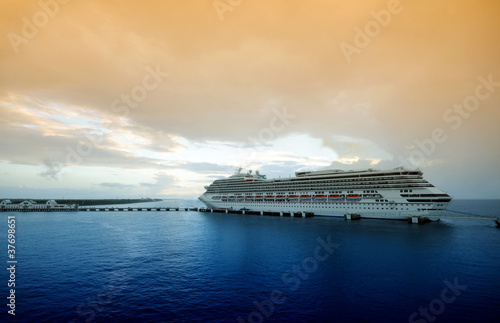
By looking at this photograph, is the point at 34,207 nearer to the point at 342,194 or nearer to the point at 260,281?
the point at 342,194

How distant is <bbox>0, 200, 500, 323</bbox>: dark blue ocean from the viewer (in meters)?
21.3

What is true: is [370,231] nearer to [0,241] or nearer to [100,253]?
[100,253]

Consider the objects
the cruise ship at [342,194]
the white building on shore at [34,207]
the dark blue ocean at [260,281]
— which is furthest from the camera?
the white building on shore at [34,207]

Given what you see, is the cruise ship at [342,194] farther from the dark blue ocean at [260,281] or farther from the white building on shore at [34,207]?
the white building on shore at [34,207]

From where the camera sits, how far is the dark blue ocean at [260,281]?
21281 millimetres

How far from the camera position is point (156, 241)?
5356cm

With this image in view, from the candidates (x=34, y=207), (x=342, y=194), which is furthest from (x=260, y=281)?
(x=34, y=207)

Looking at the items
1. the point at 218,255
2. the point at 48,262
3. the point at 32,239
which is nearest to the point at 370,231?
the point at 218,255

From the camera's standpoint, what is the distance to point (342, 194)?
91.2 meters

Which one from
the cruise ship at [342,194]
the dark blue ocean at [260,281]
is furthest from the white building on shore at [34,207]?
the dark blue ocean at [260,281]

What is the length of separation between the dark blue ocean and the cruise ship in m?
26.3

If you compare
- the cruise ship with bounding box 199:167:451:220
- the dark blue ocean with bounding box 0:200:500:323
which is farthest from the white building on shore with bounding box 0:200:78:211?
the dark blue ocean with bounding box 0:200:500:323

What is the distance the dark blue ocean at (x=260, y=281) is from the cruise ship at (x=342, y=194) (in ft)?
86.2

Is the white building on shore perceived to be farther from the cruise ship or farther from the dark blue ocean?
the dark blue ocean
